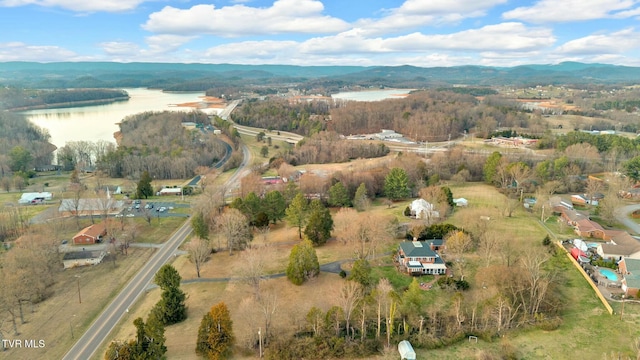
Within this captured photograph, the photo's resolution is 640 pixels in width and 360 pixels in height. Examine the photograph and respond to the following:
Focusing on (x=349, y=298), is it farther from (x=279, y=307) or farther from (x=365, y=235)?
(x=365, y=235)

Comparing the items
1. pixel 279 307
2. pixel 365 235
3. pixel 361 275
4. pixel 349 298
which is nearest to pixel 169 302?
pixel 279 307

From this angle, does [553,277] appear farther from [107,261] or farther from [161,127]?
[161,127]

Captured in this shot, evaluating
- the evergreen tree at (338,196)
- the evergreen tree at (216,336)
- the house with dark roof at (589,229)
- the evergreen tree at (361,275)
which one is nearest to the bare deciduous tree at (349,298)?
the evergreen tree at (361,275)

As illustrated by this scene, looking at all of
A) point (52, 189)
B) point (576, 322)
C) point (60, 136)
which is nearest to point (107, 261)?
point (52, 189)

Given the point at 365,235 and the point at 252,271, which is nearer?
the point at 252,271

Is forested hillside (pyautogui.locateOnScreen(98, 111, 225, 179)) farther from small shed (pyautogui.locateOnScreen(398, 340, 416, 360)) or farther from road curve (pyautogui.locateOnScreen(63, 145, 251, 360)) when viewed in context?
small shed (pyautogui.locateOnScreen(398, 340, 416, 360))

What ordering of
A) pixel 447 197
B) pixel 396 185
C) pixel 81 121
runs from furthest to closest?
pixel 81 121, pixel 396 185, pixel 447 197

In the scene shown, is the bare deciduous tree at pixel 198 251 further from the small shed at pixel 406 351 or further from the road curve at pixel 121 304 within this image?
the small shed at pixel 406 351

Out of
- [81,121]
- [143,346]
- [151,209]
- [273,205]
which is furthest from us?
[81,121]
